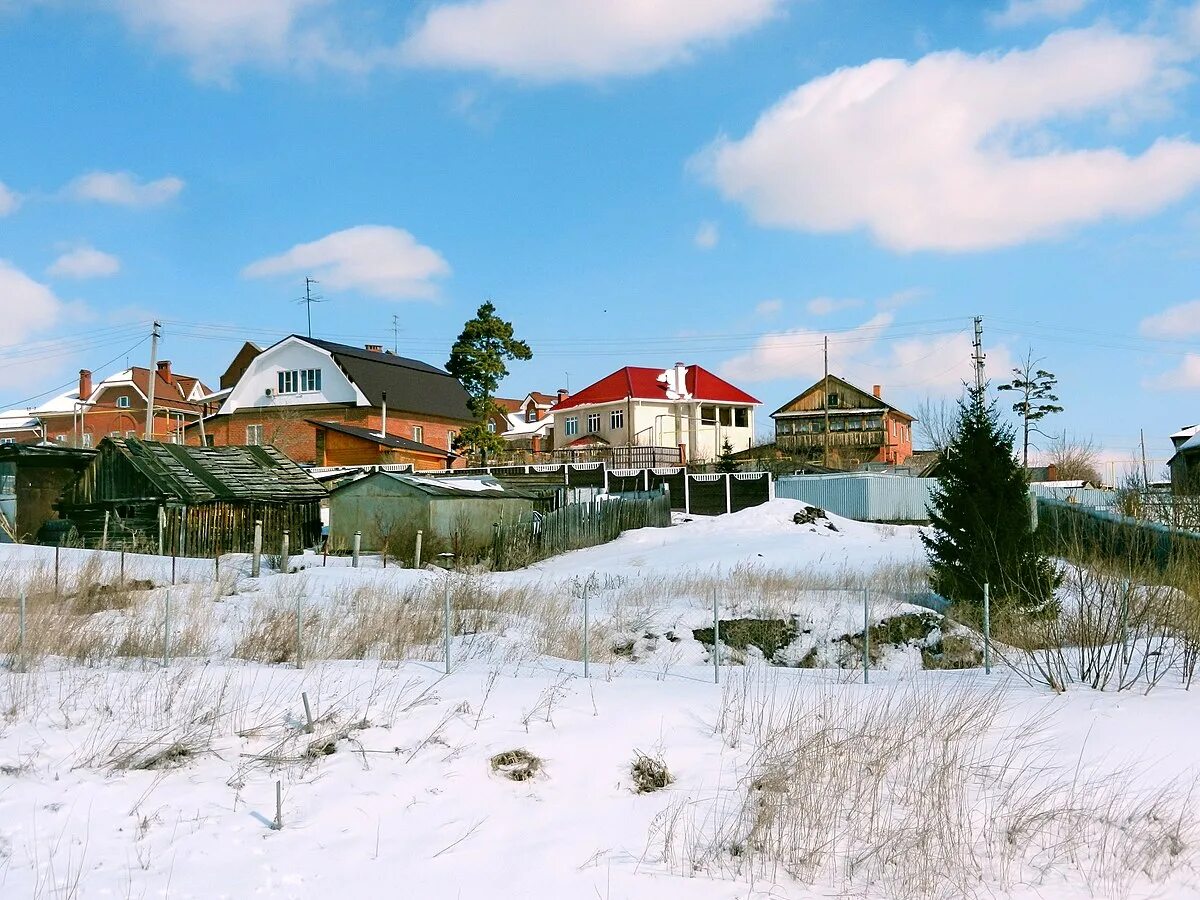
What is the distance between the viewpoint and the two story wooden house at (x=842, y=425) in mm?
64875

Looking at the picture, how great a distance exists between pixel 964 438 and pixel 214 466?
2303 centimetres

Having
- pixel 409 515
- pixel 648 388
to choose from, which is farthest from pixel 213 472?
pixel 648 388

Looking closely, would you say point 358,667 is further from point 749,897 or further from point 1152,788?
point 1152,788

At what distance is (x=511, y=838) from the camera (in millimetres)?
7363

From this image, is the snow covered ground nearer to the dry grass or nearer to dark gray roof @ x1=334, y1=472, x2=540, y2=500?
the dry grass

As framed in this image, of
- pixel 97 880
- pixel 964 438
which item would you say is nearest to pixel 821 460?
pixel 964 438

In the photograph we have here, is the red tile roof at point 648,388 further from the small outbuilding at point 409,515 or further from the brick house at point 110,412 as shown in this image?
the small outbuilding at point 409,515

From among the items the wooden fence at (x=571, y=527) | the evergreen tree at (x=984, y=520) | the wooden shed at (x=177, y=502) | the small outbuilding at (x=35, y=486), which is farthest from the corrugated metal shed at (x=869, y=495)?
the small outbuilding at (x=35, y=486)

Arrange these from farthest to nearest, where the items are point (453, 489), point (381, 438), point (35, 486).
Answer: point (381, 438)
point (35, 486)
point (453, 489)

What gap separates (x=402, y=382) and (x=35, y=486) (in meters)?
29.7

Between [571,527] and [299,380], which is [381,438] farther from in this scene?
[571,527]

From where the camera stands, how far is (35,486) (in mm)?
30859

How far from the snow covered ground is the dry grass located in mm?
23

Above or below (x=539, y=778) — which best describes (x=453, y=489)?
above
